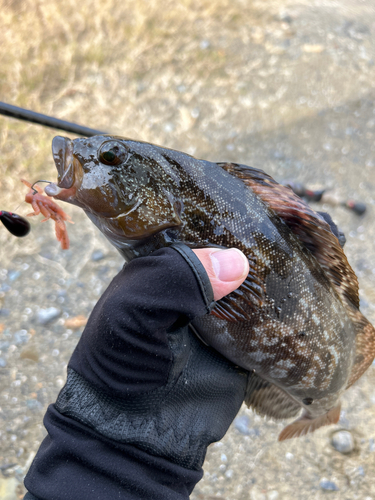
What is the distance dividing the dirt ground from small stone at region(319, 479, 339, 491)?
0.05ft

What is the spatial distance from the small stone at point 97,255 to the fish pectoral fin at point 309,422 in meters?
2.15

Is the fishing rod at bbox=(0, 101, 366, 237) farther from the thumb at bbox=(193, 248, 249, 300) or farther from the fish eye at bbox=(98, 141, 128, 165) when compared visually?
the thumb at bbox=(193, 248, 249, 300)

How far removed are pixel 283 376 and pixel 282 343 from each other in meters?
0.23

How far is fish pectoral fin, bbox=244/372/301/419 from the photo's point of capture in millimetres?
2324

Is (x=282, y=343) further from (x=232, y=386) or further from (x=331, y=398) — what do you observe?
(x=331, y=398)

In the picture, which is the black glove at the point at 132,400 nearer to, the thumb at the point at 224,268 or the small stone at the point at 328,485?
the thumb at the point at 224,268

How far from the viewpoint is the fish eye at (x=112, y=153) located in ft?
5.91

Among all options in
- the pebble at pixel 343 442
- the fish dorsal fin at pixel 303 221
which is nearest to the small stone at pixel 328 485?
the pebble at pixel 343 442

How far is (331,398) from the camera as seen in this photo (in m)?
2.23

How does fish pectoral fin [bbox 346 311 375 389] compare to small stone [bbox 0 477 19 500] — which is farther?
small stone [bbox 0 477 19 500]

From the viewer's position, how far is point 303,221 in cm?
188

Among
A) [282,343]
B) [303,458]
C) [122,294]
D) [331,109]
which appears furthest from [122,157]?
[331,109]

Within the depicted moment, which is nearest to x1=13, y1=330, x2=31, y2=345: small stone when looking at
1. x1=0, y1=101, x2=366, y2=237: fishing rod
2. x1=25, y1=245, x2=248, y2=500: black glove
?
x1=0, y1=101, x2=366, y2=237: fishing rod

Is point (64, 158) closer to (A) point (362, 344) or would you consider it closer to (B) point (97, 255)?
(A) point (362, 344)
